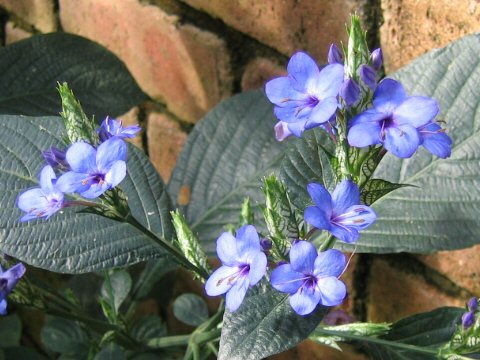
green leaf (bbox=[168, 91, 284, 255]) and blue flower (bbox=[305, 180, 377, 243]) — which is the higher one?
blue flower (bbox=[305, 180, 377, 243])

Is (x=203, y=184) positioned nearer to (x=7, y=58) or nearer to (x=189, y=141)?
(x=189, y=141)

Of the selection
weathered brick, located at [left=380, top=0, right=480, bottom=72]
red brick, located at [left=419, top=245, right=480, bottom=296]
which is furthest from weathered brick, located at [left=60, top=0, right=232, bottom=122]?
red brick, located at [left=419, top=245, right=480, bottom=296]

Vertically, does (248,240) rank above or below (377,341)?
above

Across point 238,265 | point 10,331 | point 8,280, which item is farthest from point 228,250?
point 10,331

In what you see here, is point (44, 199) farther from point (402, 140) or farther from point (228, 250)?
point (402, 140)

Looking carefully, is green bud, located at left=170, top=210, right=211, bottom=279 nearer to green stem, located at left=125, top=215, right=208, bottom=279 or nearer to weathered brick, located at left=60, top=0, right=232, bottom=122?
green stem, located at left=125, top=215, right=208, bottom=279

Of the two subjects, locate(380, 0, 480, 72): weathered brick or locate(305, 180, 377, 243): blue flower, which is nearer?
locate(305, 180, 377, 243): blue flower

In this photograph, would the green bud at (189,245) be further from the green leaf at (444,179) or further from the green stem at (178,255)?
the green leaf at (444,179)

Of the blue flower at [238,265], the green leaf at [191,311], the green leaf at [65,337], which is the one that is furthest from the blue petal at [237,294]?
the green leaf at [65,337]
